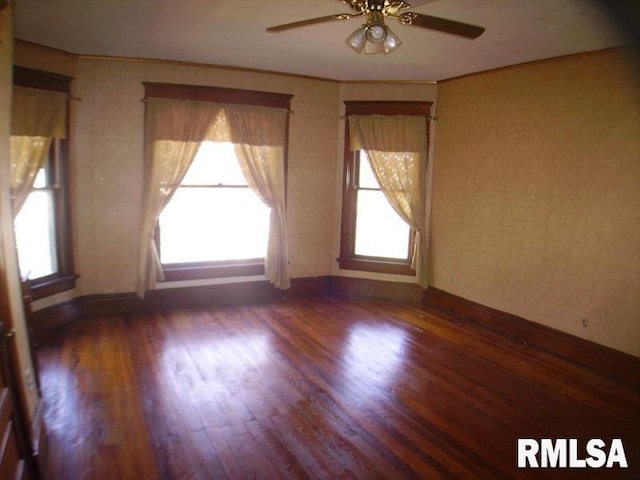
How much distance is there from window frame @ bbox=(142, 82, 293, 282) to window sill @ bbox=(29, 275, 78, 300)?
900mm

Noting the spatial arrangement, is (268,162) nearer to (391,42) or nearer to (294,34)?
(294,34)

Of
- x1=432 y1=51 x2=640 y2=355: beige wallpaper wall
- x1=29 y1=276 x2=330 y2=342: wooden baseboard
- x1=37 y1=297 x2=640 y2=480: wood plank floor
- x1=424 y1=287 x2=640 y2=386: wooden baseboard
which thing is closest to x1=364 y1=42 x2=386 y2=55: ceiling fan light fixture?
x1=432 y1=51 x2=640 y2=355: beige wallpaper wall

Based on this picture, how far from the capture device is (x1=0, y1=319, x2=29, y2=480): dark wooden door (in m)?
1.66

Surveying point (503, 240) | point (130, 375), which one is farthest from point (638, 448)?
point (130, 375)

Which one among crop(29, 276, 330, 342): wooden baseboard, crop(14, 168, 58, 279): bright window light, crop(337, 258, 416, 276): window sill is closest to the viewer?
crop(14, 168, 58, 279): bright window light

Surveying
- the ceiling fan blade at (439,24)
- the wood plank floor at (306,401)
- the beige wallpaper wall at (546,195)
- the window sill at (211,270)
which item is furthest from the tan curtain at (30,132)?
the beige wallpaper wall at (546,195)

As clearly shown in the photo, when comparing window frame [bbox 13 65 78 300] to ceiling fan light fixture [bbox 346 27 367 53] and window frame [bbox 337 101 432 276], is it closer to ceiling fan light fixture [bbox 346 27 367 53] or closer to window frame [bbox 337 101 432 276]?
window frame [bbox 337 101 432 276]

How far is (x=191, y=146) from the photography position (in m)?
4.68

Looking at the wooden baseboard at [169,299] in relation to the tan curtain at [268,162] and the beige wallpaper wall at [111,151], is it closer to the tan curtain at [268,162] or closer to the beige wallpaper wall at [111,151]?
the beige wallpaper wall at [111,151]

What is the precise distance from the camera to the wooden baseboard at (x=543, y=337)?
141 inches

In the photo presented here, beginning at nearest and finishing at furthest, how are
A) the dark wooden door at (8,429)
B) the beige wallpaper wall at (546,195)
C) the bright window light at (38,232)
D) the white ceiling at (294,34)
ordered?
1. the dark wooden door at (8,429)
2. the white ceiling at (294,34)
3. the beige wallpaper wall at (546,195)
4. the bright window light at (38,232)

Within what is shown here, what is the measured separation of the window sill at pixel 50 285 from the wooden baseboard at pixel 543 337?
393 cm

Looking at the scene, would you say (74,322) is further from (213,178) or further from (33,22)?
(33,22)

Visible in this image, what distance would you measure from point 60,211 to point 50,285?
0.72 metres
